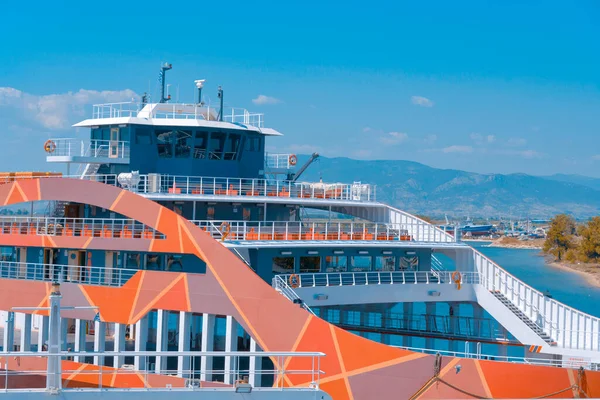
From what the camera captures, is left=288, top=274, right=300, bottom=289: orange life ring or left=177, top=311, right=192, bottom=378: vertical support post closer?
left=177, top=311, right=192, bottom=378: vertical support post

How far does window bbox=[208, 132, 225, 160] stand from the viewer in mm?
29344

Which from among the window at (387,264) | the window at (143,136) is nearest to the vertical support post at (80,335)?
the window at (143,136)

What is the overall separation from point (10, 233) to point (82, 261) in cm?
290

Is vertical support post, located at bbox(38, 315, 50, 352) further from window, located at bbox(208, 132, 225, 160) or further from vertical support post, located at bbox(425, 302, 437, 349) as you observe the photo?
vertical support post, located at bbox(425, 302, 437, 349)

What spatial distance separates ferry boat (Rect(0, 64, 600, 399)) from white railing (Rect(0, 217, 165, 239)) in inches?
2.9

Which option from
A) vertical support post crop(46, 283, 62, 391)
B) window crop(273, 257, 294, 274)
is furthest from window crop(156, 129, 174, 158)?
vertical support post crop(46, 283, 62, 391)

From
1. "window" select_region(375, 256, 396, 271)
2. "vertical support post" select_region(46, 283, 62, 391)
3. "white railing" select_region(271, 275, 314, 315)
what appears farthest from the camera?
"window" select_region(375, 256, 396, 271)

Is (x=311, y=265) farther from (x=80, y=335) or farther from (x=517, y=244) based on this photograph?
(x=517, y=244)

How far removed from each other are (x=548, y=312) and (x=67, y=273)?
14377 millimetres

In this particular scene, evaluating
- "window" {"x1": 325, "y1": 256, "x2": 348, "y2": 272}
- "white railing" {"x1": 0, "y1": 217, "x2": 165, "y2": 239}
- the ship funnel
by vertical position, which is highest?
the ship funnel

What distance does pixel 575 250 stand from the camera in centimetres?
11500

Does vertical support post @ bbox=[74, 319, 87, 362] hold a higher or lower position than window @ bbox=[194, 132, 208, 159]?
lower

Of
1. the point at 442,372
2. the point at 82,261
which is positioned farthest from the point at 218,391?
the point at 82,261

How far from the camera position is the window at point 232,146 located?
2969 centimetres
